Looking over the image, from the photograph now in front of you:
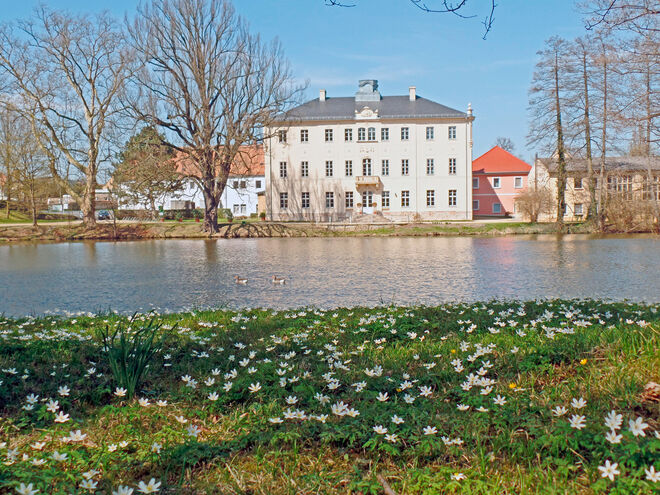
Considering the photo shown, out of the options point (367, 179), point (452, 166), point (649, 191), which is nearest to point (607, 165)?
point (649, 191)

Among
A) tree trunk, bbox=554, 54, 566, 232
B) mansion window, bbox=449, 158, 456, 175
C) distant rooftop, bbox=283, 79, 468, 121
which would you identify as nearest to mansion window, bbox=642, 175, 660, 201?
tree trunk, bbox=554, 54, 566, 232

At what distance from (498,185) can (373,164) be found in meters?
20.5

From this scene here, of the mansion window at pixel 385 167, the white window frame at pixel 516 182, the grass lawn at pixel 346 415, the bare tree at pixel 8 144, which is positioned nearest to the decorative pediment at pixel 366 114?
the mansion window at pixel 385 167

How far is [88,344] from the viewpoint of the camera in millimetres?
5445

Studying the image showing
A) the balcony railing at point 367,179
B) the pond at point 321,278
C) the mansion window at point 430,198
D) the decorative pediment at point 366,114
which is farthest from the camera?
the mansion window at point 430,198

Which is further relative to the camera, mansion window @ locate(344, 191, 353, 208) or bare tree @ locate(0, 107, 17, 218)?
mansion window @ locate(344, 191, 353, 208)

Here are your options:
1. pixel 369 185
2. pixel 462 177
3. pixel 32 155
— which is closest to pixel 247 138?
pixel 32 155

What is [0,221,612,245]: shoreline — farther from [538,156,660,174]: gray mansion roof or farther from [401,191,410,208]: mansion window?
[401,191,410,208]: mansion window

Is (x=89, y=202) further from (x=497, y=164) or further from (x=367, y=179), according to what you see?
(x=497, y=164)

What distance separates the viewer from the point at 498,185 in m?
66.0

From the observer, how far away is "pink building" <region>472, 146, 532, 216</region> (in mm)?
65688

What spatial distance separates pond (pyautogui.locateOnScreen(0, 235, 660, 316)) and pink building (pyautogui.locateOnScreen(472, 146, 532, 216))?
43014mm

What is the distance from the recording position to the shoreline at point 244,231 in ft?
123

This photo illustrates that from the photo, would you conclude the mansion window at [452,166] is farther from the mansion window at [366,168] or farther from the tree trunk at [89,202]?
the tree trunk at [89,202]
